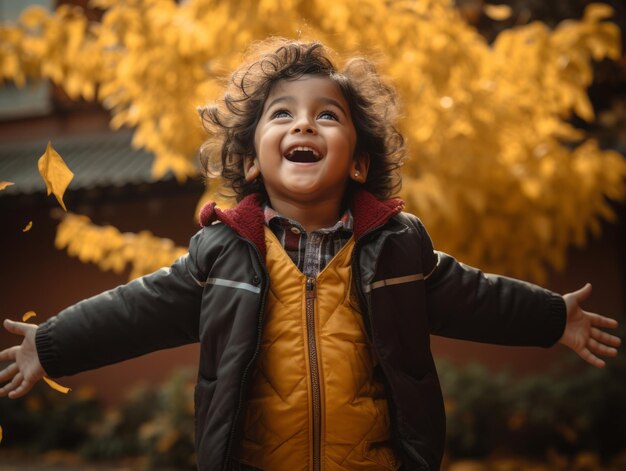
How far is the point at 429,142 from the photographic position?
325 cm

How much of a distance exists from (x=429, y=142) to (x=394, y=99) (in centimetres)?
96

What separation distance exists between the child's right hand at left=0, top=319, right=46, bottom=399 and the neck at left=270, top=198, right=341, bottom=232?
27.9 inches

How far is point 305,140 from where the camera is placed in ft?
6.15

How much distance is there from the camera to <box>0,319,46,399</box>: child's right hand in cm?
188

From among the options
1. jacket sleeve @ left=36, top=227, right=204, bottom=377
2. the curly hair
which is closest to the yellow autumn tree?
the curly hair

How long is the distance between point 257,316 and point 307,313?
5.0 inches

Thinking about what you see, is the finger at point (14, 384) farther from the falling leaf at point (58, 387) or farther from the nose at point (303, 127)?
the nose at point (303, 127)

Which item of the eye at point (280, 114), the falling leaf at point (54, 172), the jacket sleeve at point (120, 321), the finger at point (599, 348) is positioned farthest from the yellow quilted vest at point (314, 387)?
the finger at point (599, 348)

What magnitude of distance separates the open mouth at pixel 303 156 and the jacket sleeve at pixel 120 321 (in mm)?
325

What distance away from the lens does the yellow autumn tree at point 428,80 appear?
3.15 metres

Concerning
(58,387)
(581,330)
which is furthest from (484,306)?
(58,387)

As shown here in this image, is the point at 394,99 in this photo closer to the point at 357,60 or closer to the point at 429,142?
the point at 357,60

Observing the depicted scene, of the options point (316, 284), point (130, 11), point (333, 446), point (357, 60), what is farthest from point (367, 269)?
point (130, 11)

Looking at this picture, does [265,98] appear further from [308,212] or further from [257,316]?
[257,316]
